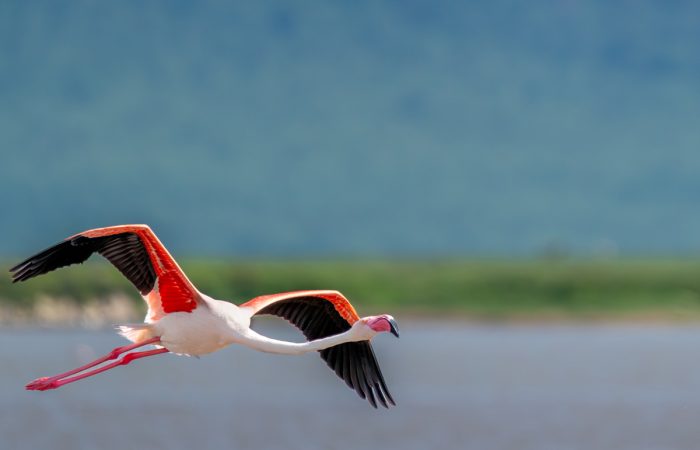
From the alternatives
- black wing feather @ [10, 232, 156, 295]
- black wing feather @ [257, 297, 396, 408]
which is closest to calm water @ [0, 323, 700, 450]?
black wing feather @ [257, 297, 396, 408]

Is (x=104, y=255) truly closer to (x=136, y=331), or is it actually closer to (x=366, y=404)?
(x=136, y=331)

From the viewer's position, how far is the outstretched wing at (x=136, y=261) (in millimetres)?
14391

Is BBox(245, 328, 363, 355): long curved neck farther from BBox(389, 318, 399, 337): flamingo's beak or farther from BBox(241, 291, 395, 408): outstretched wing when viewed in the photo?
BBox(389, 318, 399, 337): flamingo's beak

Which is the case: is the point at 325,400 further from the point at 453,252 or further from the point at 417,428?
the point at 453,252

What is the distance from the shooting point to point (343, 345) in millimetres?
15930

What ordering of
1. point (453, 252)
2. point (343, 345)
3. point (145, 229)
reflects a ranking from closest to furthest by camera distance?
point (145, 229), point (343, 345), point (453, 252)

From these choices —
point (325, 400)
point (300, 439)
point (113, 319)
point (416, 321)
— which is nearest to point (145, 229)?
point (300, 439)

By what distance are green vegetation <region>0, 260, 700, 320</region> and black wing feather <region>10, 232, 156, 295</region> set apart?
39.4m

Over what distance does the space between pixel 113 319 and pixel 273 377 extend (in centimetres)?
1759

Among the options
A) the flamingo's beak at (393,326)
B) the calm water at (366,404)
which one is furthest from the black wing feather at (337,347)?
the calm water at (366,404)

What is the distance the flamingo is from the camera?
14453 mm

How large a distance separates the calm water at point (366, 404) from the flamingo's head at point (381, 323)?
802 cm

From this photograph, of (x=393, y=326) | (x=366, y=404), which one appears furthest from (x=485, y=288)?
(x=393, y=326)

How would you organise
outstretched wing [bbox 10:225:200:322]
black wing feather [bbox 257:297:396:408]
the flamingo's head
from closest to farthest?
the flamingo's head → outstretched wing [bbox 10:225:200:322] → black wing feather [bbox 257:297:396:408]
